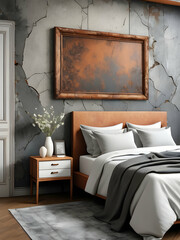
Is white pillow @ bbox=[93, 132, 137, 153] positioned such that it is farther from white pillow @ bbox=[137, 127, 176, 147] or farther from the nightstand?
the nightstand

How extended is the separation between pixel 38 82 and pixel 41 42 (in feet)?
1.86

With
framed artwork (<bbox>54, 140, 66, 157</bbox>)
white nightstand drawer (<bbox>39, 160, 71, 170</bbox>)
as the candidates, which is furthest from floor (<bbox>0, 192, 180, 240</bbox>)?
framed artwork (<bbox>54, 140, 66, 157</bbox>)

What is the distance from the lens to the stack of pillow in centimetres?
449

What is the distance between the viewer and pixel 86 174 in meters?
4.49

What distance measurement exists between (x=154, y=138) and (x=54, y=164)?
1508mm

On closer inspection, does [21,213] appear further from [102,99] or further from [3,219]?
[102,99]

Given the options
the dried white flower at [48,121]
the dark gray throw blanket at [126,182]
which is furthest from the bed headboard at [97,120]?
the dark gray throw blanket at [126,182]

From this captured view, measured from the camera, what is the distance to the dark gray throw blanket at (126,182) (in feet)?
10.6

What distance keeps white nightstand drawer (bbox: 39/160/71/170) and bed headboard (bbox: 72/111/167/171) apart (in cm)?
37

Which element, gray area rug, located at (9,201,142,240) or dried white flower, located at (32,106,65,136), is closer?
gray area rug, located at (9,201,142,240)

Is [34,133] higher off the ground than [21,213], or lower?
higher

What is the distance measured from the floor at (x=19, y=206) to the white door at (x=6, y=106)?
297 mm

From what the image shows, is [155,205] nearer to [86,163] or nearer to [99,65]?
[86,163]

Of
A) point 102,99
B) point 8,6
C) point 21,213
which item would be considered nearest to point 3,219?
point 21,213
